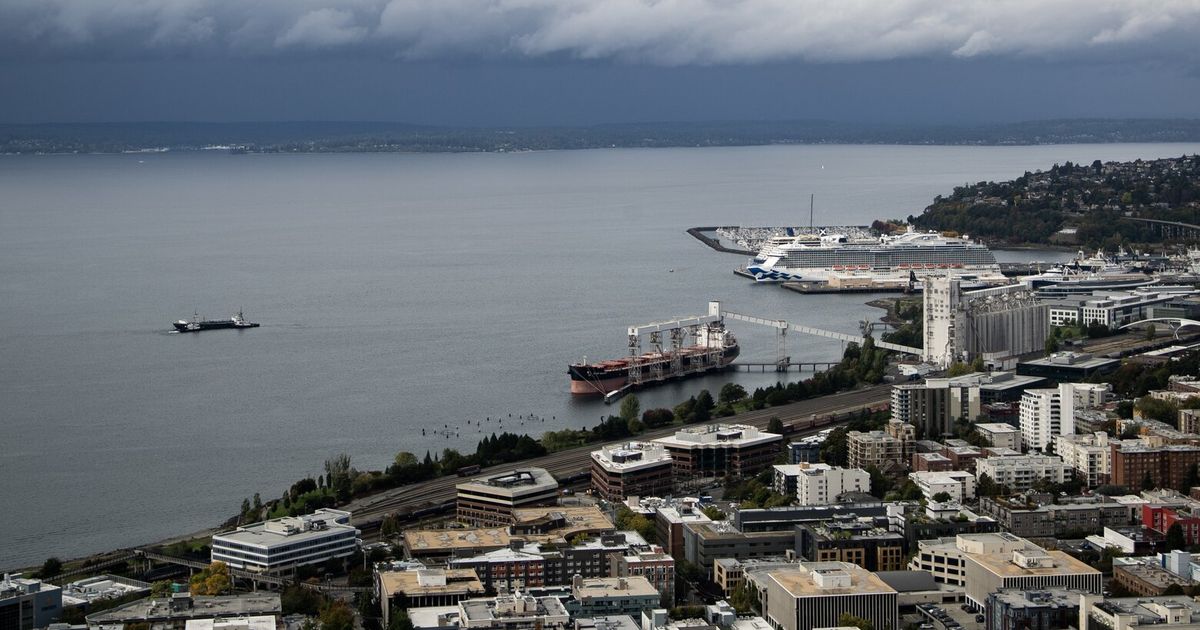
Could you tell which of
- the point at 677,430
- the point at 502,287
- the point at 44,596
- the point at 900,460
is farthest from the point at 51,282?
the point at 44,596

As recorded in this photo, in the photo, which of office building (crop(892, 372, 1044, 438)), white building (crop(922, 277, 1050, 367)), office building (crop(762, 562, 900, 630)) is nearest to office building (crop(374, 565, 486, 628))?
office building (crop(762, 562, 900, 630))

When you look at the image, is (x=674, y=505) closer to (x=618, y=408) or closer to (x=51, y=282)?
(x=618, y=408)

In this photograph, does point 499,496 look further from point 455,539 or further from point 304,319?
point 304,319

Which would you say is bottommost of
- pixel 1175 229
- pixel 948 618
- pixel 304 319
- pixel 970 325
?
pixel 948 618

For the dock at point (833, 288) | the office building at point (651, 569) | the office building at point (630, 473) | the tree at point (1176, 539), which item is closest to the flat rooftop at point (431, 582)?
the office building at point (651, 569)

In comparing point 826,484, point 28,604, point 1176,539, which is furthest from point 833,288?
point 28,604

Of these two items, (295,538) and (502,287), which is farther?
(502,287)

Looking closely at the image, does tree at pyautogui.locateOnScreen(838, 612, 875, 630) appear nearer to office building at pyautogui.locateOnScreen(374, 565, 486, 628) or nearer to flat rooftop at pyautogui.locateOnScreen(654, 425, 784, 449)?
office building at pyautogui.locateOnScreen(374, 565, 486, 628)

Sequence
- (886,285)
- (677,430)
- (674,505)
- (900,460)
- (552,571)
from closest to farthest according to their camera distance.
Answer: (552,571)
(674,505)
(900,460)
(677,430)
(886,285)
